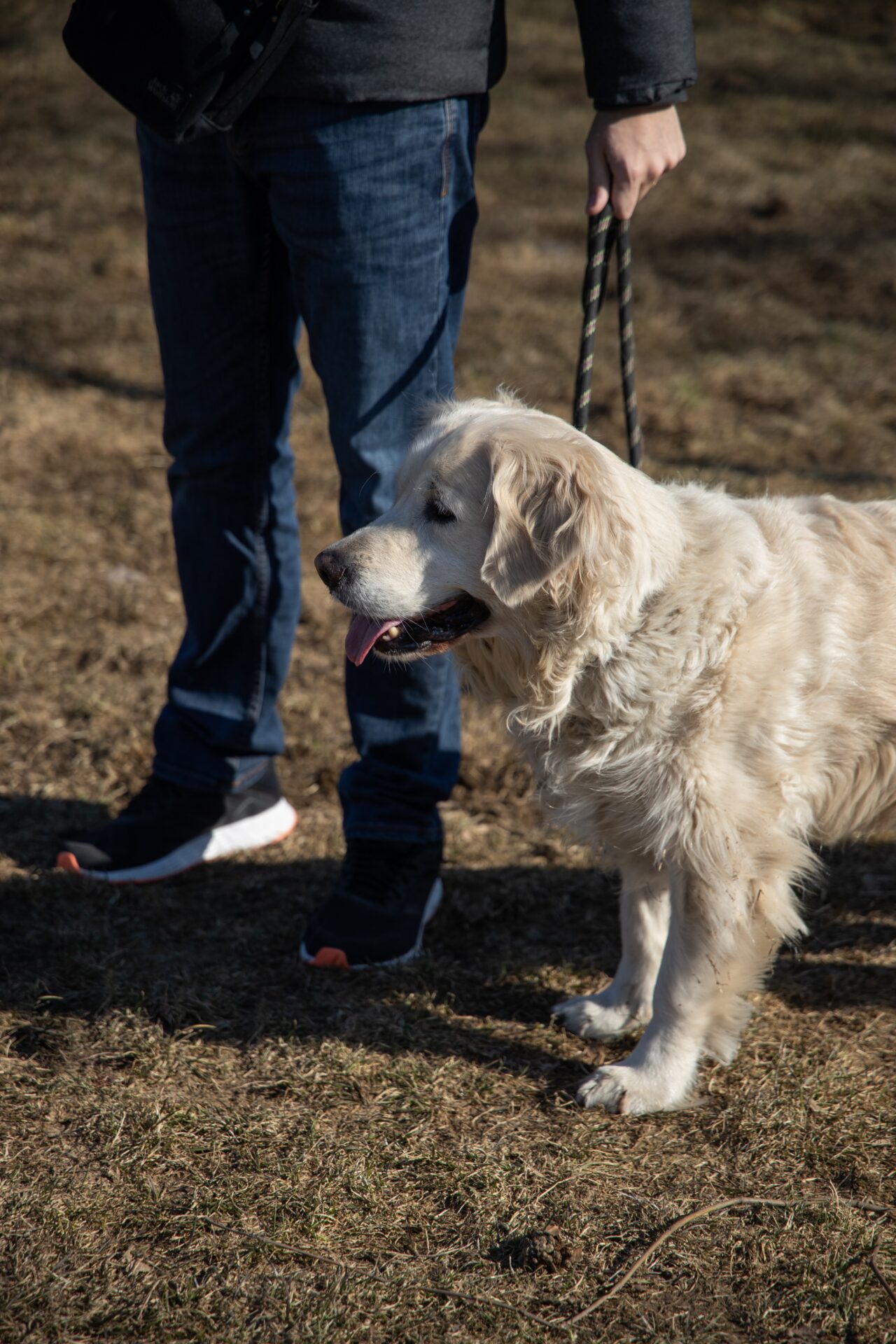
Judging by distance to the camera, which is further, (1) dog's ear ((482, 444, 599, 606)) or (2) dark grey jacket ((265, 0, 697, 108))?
(2) dark grey jacket ((265, 0, 697, 108))

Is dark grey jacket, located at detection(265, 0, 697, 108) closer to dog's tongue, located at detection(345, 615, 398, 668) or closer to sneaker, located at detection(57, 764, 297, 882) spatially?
dog's tongue, located at detection(345, 615, 398, 668)

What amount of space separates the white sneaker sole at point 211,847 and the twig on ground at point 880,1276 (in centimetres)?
185

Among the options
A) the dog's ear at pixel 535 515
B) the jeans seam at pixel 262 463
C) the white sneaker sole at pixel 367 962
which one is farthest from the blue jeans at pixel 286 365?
the dog's ear at pixel 535 515

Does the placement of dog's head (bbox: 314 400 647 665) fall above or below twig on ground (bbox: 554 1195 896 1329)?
above

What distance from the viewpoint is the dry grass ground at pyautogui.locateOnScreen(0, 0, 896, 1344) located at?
195 centimetres

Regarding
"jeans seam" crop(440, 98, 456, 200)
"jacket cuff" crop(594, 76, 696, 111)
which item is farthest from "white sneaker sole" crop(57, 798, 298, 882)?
"jacket cuff" crop(594, 76, 696, 111)

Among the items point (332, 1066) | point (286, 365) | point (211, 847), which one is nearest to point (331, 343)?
point (286, 365)

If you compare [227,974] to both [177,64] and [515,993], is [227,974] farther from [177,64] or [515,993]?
[177,64]

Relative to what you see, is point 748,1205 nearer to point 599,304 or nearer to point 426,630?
point 426,630

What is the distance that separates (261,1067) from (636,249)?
304 inches

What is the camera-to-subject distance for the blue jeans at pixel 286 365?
2395 mm

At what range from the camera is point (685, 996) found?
93.1 inches

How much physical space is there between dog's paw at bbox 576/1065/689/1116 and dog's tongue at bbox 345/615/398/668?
101 centimetres

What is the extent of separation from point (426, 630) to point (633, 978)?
963mm
